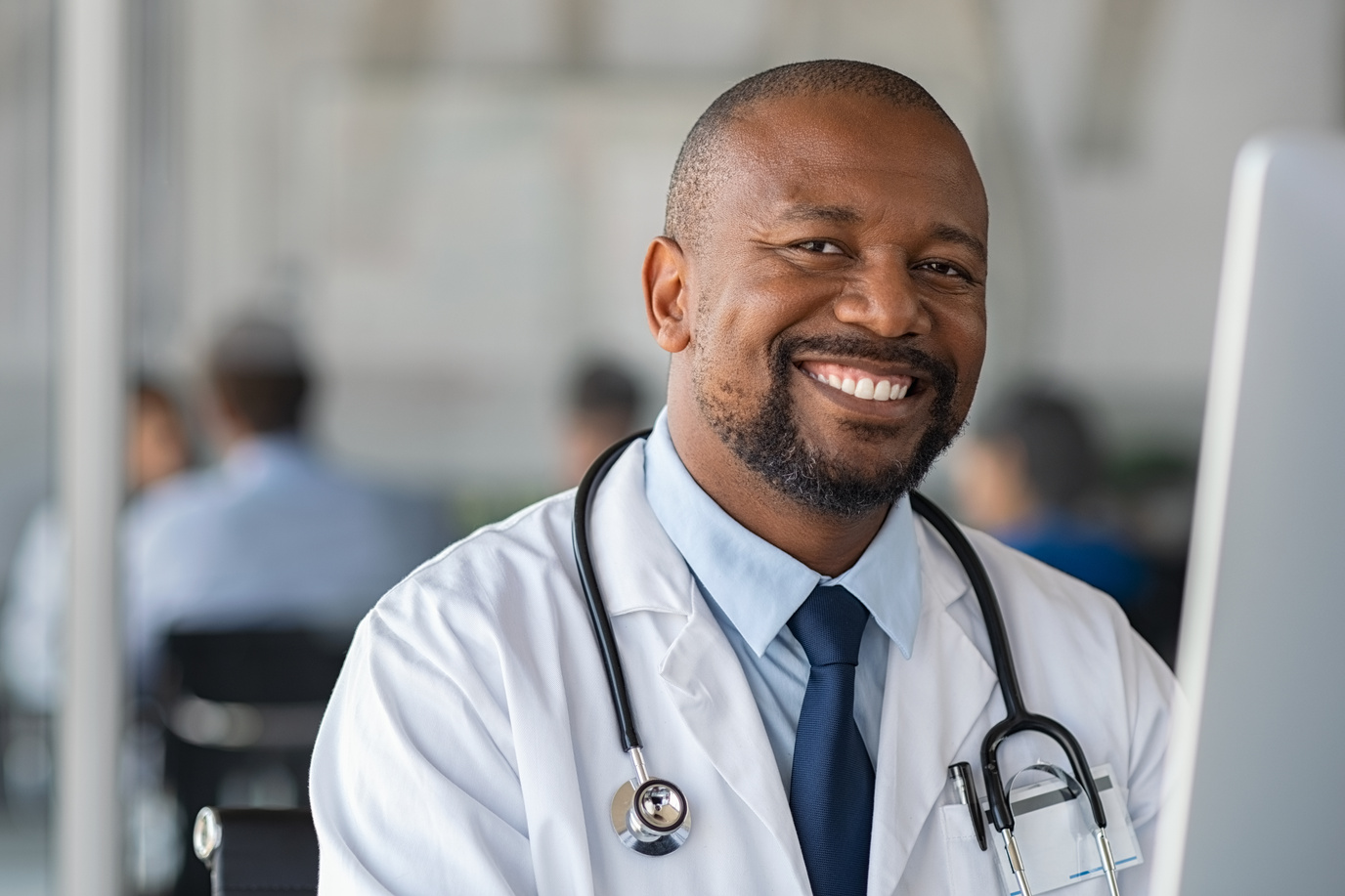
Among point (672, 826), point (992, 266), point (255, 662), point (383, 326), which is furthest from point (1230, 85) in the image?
point (672, 826)

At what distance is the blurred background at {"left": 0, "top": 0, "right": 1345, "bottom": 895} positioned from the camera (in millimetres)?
2811

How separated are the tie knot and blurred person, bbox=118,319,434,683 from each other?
186 centimetres

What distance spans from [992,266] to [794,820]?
222cm

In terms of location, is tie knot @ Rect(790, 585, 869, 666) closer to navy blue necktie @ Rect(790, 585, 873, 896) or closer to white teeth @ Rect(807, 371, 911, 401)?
navy blue necktie @ Rect(790, 585, 873, 896)

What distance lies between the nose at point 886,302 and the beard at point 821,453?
0.06 feet

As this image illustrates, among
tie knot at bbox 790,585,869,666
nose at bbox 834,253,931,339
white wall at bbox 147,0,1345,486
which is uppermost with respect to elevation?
white wall at bbox 147,0,1345,486

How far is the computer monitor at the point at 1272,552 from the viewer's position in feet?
1.78

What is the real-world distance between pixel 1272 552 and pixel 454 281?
8.48 ft

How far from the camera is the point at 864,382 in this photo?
1.16 m

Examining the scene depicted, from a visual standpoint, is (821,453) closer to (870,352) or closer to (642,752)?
(870,352)

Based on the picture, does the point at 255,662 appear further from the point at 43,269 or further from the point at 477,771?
the point at 477,771

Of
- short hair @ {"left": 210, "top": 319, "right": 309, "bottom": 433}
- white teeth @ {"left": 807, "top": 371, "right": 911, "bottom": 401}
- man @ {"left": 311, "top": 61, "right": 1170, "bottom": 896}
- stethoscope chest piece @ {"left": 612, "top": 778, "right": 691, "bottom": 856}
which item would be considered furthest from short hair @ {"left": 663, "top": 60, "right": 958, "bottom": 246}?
short hair @ {"left": 210, "top": 319, "right": 309, "bottom": 433}

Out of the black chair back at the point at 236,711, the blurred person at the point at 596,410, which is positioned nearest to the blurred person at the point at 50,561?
the black chair back at the point at 236,711

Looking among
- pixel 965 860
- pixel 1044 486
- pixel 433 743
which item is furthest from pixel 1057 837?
pixel 1044 486
